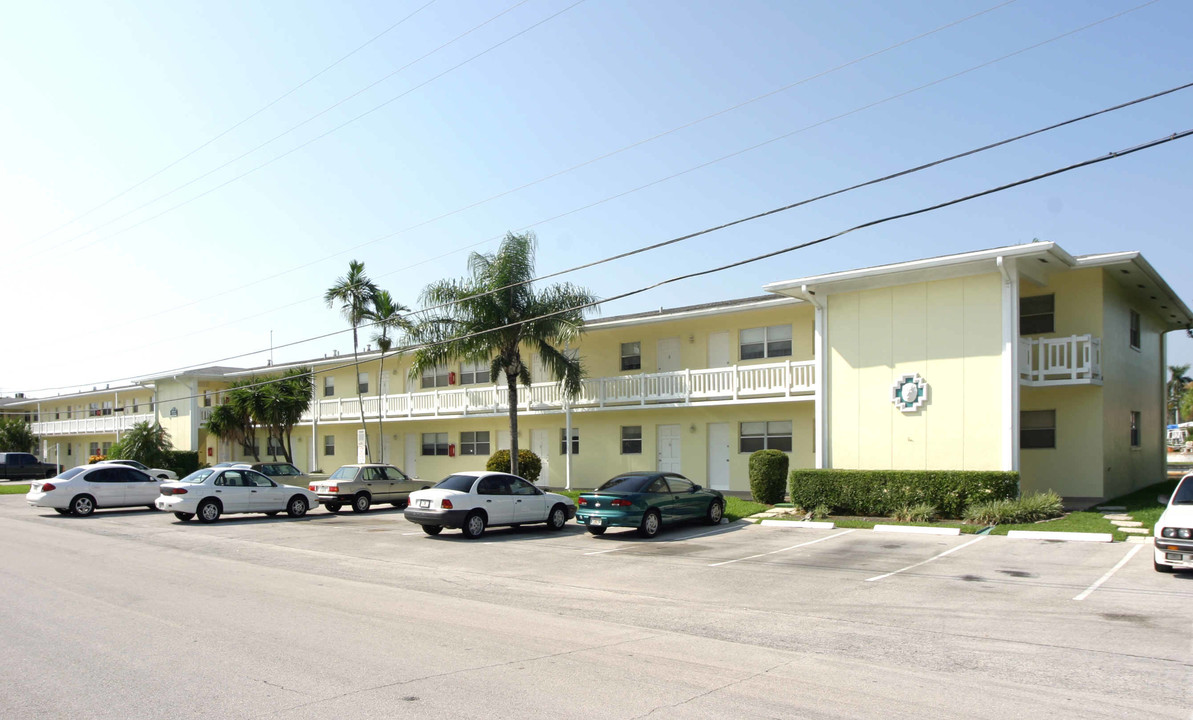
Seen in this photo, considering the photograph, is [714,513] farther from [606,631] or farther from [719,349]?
[606,631]

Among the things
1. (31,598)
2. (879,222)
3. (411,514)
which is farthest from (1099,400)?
(31,598)

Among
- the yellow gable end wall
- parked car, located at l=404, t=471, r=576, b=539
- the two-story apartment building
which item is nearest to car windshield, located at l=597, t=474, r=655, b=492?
parked car, located at l=404, t=471, r=576, b=539

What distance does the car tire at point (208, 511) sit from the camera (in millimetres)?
24312

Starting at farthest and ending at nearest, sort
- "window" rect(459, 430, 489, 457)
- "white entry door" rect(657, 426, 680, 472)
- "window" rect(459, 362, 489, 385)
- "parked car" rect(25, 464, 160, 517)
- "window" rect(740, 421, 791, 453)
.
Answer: "window" rect(459, 362, 489, 385)
"window" rect(459, 430, 489, 457)
"white entry door" rect(657, 426, 680, 472)
"window" rect(740, 421, 791, 453)
"parked car" rect(25, 464, 160, 517)

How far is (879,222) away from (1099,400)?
1106 centimetres

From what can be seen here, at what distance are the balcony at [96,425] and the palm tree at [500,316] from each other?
33671 mm

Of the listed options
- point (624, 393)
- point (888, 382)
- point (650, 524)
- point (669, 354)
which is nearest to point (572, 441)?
point (624, 393)

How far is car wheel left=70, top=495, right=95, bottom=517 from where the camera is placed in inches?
1043

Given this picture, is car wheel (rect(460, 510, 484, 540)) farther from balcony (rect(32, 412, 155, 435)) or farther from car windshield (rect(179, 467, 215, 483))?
balcony (rect(32, 412, 155, 435))

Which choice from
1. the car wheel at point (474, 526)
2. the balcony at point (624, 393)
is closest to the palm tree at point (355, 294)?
the balcony at point (624, 393)

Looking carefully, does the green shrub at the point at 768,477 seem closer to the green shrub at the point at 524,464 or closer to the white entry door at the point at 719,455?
the white entry door at the point at 719,455

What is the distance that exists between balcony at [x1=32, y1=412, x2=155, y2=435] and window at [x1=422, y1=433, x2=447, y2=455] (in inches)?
927

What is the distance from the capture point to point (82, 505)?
26641 millimetres

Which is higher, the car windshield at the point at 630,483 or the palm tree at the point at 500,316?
the palm tree at the point at 500,316
